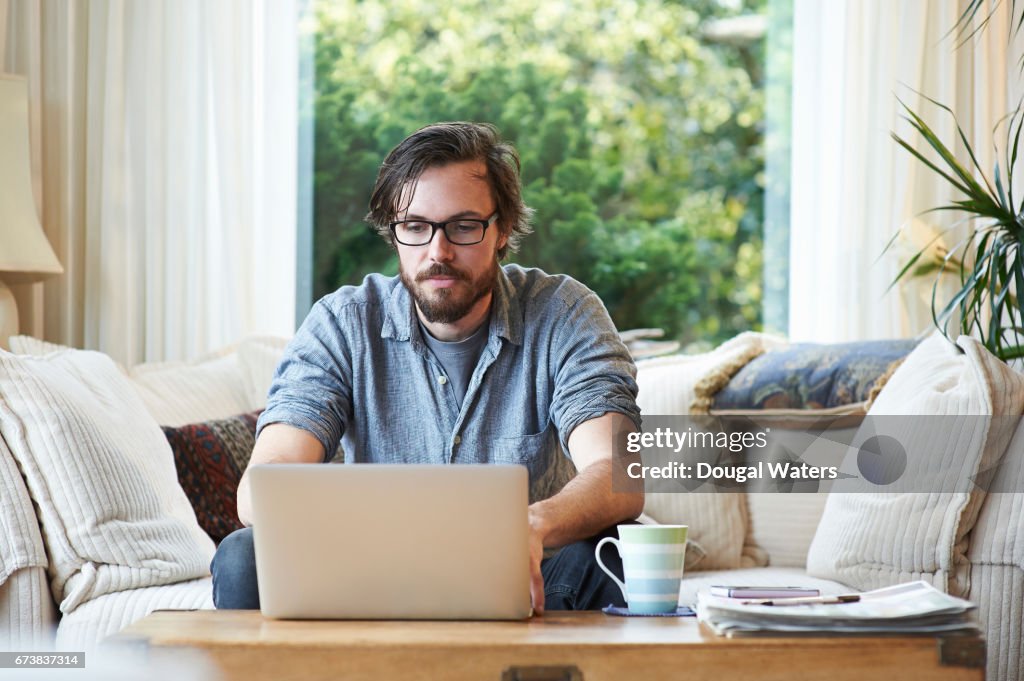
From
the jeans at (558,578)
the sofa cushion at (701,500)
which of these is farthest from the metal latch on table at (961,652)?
the sofa cushion at (701,500)

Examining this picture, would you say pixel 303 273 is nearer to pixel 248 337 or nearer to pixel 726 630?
pixel 248 337

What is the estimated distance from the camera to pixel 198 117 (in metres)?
3.14

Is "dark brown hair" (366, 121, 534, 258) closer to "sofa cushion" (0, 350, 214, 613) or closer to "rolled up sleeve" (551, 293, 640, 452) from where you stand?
"rolled up sleeve" (551, 293, 640, 452)

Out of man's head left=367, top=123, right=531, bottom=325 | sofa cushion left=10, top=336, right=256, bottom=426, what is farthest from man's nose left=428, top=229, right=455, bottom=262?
sofa cushion left=10, top=336, right=256, bottom=426

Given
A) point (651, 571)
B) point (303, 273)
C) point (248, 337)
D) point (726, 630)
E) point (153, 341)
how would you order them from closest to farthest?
point (726, 630), point (651, 571), point (248, 337), point (153, 341), point (303, 273)

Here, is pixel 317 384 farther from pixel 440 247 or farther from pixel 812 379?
pixel 812 379

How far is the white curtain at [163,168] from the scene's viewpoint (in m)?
3.00

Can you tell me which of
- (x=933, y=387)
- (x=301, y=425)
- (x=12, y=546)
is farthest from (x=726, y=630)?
(x=12, y=546)

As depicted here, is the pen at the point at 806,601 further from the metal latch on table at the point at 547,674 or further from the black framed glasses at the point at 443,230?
the black framed glasses at the point at 443,230

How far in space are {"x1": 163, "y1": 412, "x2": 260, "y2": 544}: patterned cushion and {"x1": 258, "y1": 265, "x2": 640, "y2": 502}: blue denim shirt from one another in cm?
50

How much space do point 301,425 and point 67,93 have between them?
64.8 inches

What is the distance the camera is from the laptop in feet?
3.87

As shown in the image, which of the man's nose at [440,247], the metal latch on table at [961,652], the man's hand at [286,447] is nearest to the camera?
the metal latch on table at [961,652]

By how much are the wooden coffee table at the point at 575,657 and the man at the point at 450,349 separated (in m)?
0.72
